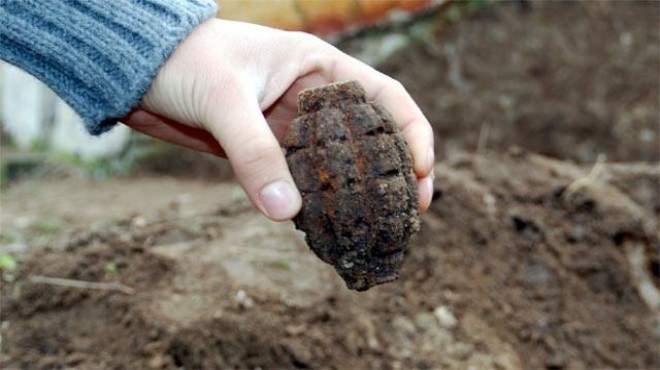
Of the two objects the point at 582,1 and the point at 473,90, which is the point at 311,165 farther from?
the point at 582,1

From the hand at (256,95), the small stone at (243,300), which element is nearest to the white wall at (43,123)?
the small stone at (243,300)

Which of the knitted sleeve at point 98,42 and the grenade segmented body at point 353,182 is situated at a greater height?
the knitted sleeve at point 98,42

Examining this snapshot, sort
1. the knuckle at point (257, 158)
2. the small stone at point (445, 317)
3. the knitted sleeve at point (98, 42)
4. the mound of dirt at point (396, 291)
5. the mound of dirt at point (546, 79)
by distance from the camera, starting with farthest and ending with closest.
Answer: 1. the mound of dirt at point (546, 79)
2. the small stone at point (445, 317)
3. the mound of dirt at point (396, 291)
4. the knitted sleeve at point (98, 42)
5. the knuckle at point (257, 158)

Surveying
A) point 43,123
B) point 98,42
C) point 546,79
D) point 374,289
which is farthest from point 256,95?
point 43,123

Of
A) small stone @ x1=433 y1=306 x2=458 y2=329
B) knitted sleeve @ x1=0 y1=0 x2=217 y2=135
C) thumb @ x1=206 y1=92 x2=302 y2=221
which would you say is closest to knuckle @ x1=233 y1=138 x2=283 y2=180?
thumb @ x1=206 y1=92 x2=302 y2=221

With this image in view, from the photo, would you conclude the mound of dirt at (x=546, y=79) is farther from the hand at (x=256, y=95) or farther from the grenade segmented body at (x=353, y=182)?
the grenade segmented body at (x=353, y=182)

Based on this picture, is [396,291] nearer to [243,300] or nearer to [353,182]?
[243,300]

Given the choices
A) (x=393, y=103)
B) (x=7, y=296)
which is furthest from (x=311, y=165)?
(x=7, y=296)
